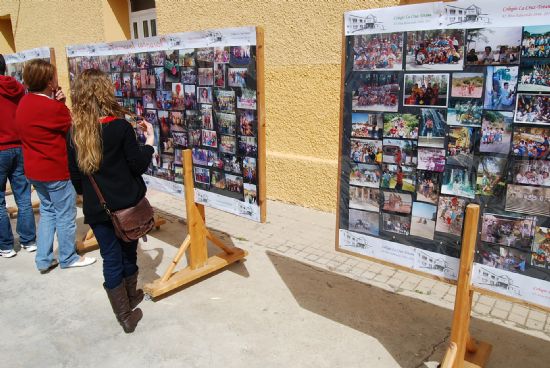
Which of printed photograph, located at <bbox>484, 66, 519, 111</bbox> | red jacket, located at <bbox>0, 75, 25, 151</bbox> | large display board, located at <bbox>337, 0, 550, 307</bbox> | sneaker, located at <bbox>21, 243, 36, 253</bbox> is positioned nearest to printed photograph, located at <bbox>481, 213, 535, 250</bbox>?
large display board, located at <bbox>337, 0, 550, 307</bbox>

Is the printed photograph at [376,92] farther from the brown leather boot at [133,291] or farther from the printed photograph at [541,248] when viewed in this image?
the brown leather boot at [133,291]

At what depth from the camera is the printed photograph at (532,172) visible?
6.69 feet

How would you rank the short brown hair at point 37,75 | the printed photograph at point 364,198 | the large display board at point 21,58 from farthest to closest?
the large display board at point 21,58
the short brown hair at point 37,75
the printed photograph at point 364,198

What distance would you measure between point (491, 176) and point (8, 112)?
429cm

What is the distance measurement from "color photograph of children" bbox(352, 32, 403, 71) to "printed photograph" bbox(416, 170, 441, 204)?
0.58 meters

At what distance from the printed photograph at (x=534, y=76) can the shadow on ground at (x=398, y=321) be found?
1755 mm

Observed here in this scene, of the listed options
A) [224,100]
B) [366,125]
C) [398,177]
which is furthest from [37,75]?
[398,177]

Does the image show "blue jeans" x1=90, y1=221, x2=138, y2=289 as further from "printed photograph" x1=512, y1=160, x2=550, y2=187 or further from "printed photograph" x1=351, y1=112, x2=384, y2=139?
"printed photograph" x1=512, y1=160, x2=550, y2=187

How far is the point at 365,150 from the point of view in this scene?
262 centimetres

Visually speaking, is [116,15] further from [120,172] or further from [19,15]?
[120,172]

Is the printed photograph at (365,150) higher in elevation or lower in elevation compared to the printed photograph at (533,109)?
lower

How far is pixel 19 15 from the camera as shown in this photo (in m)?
10.6

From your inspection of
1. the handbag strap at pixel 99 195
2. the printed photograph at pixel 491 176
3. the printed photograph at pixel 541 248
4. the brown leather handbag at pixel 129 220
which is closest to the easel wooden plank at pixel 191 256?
the brown leather handbag at pixel 129 220

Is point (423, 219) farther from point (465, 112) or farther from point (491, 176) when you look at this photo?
point (465, 112)
